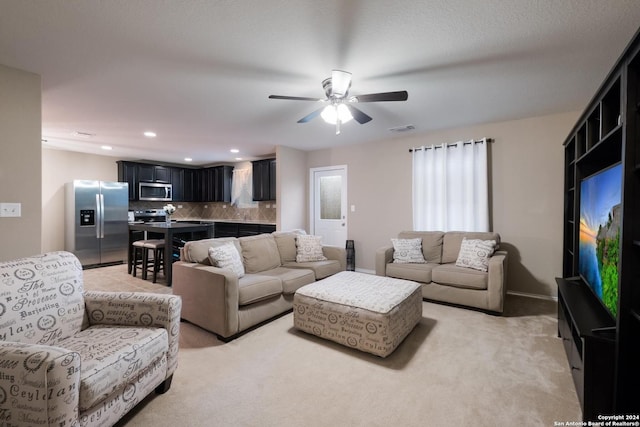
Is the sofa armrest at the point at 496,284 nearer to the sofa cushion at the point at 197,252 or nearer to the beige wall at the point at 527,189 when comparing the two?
the beige wall at the point at 527,189

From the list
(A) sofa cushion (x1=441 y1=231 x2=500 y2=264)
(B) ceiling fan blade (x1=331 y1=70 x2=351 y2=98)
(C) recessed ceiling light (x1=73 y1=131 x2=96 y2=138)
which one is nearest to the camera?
(B) ceiling fan blade (x1=331 y1=70 x2=351 y2=98)

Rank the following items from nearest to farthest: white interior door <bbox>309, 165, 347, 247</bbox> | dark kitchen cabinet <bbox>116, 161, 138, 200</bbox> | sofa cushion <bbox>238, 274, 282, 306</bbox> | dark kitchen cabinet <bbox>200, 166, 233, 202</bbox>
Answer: sofa cushion <bbox>238, 274, 282, 306</bbox>, white interior door <bbox>309, 165, 347, 247</bbox>, dark kitchen cabinet <bbox>116, 161, 138, 200</bbox>, dark kitchen cabinet <bbox>200, 166, 233, 202</bbox>

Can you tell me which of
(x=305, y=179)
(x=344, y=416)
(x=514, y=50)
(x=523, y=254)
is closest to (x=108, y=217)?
(x=305, y=179)

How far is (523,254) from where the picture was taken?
12.8ft

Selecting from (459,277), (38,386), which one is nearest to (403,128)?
(459,277)

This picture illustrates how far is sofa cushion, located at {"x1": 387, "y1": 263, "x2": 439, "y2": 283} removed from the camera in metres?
3.69

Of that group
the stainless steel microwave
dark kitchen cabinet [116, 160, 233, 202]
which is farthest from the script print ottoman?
the stainless steel microwave

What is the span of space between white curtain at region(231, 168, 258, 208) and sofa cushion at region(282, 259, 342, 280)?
377 cm

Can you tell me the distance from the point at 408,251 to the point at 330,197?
2.20 m

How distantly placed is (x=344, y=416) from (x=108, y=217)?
6.28 meters

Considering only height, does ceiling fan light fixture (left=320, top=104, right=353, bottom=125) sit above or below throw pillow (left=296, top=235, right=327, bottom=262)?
above

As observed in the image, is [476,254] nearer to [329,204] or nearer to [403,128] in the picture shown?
[403,128]

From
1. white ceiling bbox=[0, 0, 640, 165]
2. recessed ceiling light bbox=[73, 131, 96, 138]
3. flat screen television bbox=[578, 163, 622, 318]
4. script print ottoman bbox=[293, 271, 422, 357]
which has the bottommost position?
script print ottoman bbox=[293, 271, 422, 357]

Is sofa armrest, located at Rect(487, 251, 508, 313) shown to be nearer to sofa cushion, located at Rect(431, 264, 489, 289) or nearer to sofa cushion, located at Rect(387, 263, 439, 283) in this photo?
sofa cushion, located at Rect(431, 264, 489, 289)
